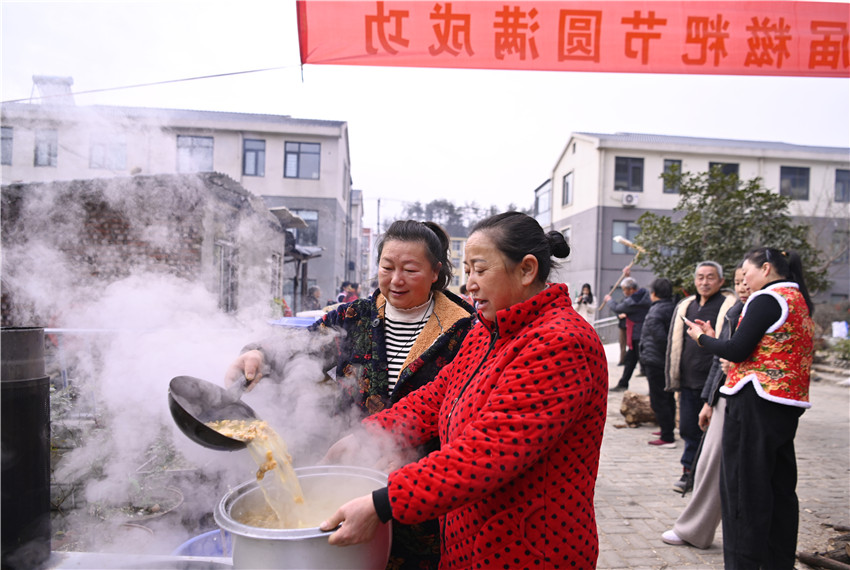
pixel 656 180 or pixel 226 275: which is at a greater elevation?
pixel 656 180

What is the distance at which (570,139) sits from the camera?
25750 millimetres

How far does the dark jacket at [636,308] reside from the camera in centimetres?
823

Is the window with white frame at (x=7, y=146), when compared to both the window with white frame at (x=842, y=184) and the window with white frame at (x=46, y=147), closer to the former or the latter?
the window with white frame at (x=46, y=147)

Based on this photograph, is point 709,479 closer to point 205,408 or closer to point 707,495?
point 707,495

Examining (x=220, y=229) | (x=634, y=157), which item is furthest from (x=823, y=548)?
(x=634, y=157)

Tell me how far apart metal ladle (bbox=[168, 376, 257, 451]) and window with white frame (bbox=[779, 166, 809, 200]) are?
89.0ft

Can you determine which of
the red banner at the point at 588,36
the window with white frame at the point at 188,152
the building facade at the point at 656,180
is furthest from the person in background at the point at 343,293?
the building facade at the point at 656,180

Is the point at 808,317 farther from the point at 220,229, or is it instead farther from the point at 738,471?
the point at 220,229

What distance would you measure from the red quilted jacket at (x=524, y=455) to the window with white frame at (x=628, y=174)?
23.4m

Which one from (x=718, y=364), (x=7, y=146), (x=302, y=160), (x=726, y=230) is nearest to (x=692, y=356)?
(x=718, y=364)

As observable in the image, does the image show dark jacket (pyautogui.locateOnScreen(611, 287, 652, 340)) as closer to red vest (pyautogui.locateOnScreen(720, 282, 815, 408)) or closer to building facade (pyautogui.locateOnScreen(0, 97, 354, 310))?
red vest (pyautogui.locateOnScreen(720, 282, 815, 408))

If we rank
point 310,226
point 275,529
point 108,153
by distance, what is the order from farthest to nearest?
point 310,226
point 108,153
point 275,529

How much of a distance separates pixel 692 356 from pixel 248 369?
4.16 meters

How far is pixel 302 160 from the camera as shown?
804 inches
